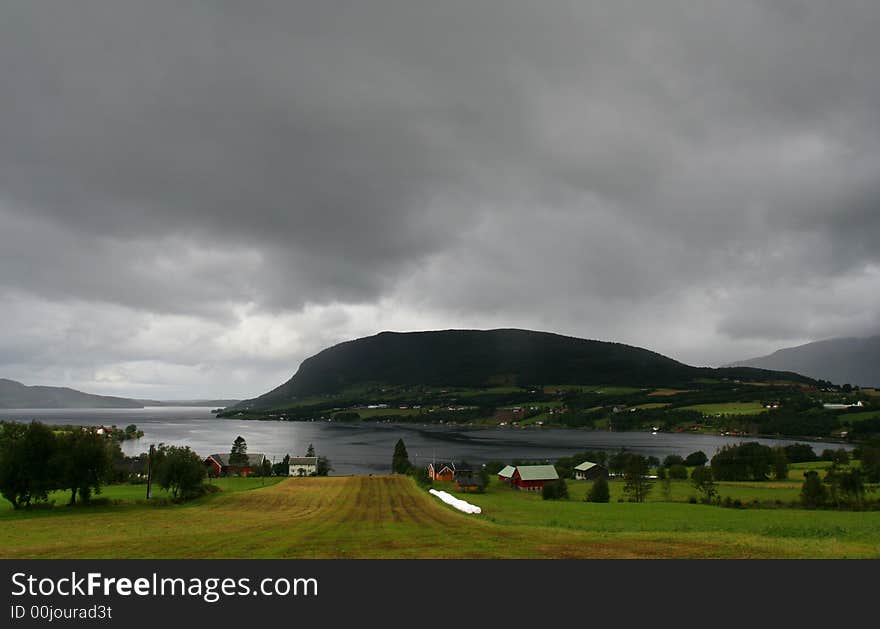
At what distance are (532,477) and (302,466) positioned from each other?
181 ft

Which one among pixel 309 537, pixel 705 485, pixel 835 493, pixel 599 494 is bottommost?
pixel 705 485

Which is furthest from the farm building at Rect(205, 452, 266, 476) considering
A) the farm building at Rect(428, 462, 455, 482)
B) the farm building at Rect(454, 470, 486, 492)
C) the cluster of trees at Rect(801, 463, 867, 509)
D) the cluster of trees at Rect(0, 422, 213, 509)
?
the cluster of trees at Rect(801, 463, 867, 509)

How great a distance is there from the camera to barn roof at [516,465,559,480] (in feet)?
280

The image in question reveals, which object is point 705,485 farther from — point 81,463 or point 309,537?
point 81,463

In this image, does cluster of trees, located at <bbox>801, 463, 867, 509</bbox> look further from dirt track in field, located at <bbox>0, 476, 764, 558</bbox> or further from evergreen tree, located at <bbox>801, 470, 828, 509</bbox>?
dirt track in field, located at <bbox>0, 476, 764, 558</bbox>

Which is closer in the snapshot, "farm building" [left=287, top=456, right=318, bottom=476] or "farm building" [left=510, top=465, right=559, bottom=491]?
"farm building" [left=510, top=465, right=559, bottom=491]

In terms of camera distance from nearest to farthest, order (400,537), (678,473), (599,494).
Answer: (400,537) → (599,494) → (678,473)

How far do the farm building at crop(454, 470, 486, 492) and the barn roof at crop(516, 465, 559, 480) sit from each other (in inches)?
331

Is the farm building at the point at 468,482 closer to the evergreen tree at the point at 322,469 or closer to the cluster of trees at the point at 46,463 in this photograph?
the evergreen tree at the point at 322,469

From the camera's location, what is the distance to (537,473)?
86.6 m

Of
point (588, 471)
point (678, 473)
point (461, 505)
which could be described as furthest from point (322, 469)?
point (461, 505)

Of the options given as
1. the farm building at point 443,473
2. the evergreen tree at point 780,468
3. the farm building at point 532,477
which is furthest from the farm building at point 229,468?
the evergreen tree at point 780,468

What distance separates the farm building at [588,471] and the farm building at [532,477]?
1400 centimetres
